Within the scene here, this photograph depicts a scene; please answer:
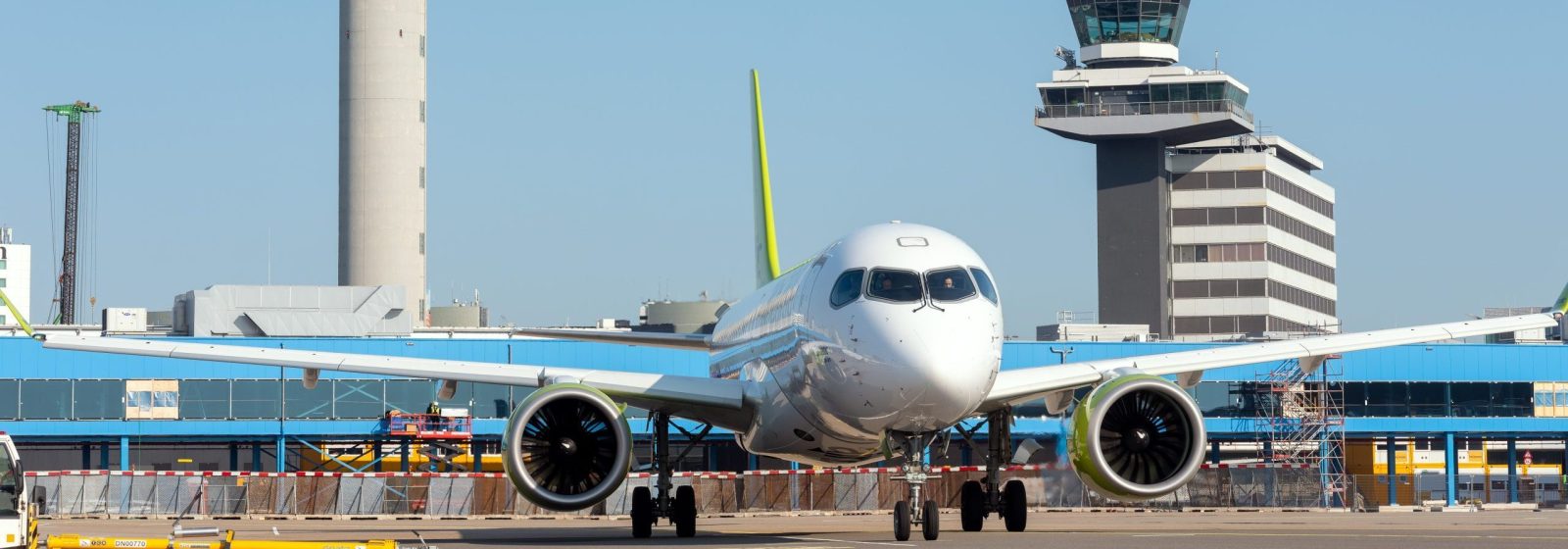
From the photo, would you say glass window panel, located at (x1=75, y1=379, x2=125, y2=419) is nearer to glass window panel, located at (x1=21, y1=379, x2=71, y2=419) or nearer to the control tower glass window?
glass window panel, located at (x1=21, y1=379, x2=71, y2=419)

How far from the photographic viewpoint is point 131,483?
48.4 metres

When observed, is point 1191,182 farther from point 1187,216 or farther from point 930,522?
point 930,522

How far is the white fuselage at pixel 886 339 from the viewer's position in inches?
885

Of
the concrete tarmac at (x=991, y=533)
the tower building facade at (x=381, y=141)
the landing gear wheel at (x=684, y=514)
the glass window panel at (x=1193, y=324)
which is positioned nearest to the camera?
the concrete tarmac at (x=991, y=533)

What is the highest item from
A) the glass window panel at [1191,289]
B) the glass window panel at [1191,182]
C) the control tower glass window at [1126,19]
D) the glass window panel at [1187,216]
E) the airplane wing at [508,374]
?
the control tower glass window at [1126,19]

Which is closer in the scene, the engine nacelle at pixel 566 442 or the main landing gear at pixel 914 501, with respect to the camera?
the main landing gear at pixel 914 501

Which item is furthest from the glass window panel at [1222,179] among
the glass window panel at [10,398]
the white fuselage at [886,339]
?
the white fuselage at [886,339]

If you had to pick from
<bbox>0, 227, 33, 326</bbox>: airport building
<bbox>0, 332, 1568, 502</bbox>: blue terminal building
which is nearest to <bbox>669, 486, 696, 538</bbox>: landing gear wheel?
<bbox>0, 332, 1568, 502</bbox>: blue terminal building

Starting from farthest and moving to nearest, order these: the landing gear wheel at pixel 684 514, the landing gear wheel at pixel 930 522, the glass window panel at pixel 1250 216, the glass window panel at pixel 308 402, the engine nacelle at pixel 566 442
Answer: the glass window panel at pixel 1250 216
the glass window panel at pixel 308 402
the landing gear wheel at pixel 684 514
the engine nacelle at pixel 566 442
the landing gear wheel at pixel 930 522

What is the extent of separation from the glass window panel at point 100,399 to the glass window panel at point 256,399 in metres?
4.14

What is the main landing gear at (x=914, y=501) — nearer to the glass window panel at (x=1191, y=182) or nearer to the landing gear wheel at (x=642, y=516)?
the landing gear wheel at (x=642, y=516)

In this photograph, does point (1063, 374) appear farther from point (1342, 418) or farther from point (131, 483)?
point (1342, 418)

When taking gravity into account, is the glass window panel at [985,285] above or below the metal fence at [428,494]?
above

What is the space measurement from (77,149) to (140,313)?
65.4 m
